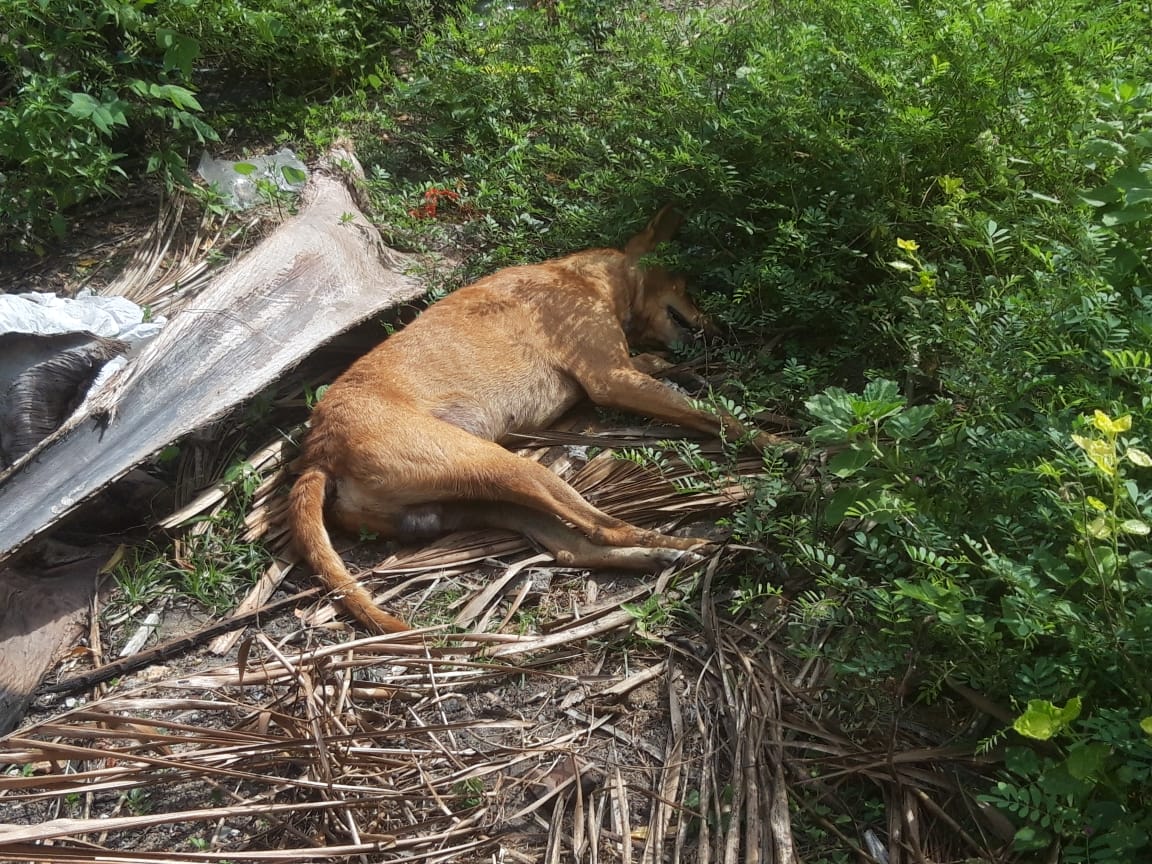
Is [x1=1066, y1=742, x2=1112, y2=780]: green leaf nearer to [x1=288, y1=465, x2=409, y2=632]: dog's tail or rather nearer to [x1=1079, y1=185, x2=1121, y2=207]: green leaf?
[x1=1079, y1=185, x2=1121, y2=207]: green leaf

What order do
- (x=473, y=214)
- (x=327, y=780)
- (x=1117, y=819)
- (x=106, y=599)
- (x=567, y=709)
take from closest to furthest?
(x=1117, y=819), (x=327, y=780), (x=567, y=709), (x=106, y=599), (x=473, y=214)

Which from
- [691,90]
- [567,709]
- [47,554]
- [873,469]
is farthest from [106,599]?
[691,90]

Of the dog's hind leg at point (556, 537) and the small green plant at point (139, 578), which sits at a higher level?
the small green plant at point (139, 578)

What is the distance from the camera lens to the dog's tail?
133 inches

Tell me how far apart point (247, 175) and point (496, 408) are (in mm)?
2773

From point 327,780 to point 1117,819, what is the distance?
2015 mm

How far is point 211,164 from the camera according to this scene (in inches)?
239

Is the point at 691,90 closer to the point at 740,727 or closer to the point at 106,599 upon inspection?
the point at 740,727

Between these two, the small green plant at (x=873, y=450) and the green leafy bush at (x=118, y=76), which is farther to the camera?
the green leafy bush at (x=118, y=76)

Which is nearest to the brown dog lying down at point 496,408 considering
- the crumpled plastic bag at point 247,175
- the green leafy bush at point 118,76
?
the crumpled plastic bag at point 247,175

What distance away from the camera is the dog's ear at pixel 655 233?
4703 millimetres

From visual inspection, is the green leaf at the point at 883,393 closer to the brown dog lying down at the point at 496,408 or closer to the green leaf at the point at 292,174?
the brown dog lying down at the point at 496,408

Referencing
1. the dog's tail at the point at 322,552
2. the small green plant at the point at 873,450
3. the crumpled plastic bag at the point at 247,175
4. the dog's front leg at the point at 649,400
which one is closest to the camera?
the small green plant at the point at 873,450

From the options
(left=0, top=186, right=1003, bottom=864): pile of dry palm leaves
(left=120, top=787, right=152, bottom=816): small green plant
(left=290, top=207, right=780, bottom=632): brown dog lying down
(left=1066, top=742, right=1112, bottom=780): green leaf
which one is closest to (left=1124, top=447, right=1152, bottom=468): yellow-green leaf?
(left=1066, top=742, right=1112, bottom=780): green leaf
